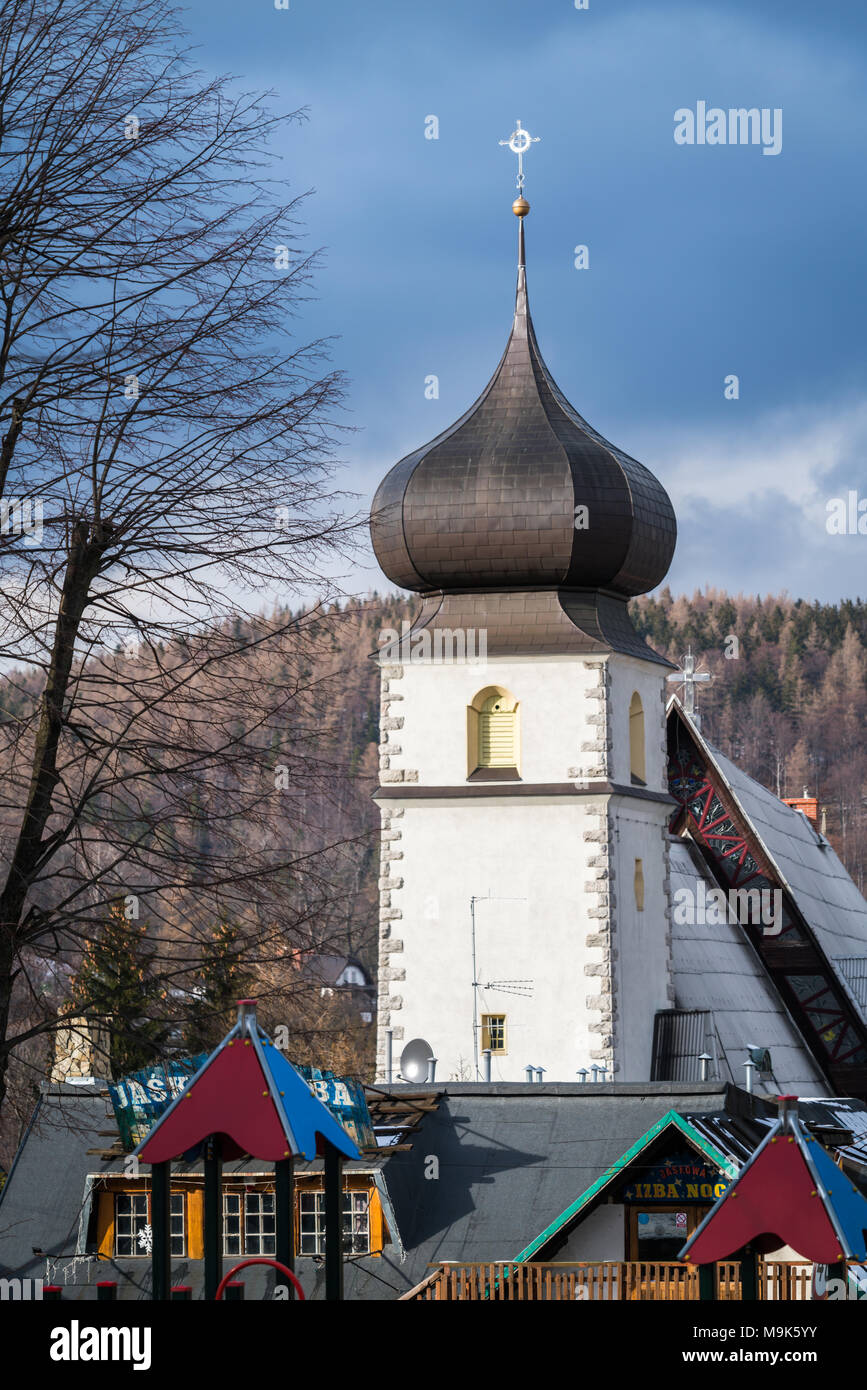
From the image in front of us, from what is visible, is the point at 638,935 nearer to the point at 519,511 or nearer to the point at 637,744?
the point at 637,744

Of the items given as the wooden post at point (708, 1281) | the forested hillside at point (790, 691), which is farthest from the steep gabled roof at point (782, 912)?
the forested hillside at point (790, 691)

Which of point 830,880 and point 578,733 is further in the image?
point 830,880

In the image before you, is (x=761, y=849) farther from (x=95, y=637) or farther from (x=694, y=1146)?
(x=95, y=637)

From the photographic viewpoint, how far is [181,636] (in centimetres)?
1065

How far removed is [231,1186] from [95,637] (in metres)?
10.9

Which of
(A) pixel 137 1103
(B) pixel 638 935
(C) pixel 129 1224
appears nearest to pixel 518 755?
(B) pixel 638 935

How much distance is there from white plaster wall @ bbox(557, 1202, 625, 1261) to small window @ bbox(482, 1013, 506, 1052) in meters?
11.3

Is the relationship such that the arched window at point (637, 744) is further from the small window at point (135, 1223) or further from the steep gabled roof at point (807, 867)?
the small window at point (135, 1223)

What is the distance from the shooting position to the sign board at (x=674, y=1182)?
19.1 m

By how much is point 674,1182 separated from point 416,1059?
1135 centimetres

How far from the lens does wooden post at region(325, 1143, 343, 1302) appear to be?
34.8ft

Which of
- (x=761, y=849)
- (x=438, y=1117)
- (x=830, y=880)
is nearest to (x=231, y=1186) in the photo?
(x=438, y=1117)

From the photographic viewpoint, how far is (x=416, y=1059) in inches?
1188

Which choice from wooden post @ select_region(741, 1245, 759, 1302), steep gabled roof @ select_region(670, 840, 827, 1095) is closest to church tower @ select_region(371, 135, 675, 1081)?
steep gabled roof @ select_region(670, 840, 827, 1095)
